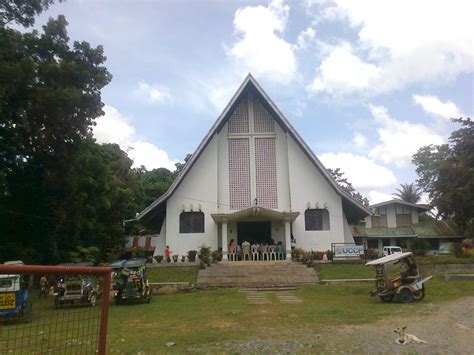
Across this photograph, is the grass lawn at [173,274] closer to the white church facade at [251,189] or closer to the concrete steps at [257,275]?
the concrete steps at [257,275]

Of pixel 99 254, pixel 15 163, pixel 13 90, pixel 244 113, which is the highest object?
pixel 244 113

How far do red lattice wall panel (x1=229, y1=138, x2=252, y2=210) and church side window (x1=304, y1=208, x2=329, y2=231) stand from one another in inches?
140

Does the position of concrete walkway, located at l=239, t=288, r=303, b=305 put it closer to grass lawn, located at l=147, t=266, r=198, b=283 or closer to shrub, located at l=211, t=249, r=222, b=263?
grass lawn, located at l=147, t=266, r=198, b=283

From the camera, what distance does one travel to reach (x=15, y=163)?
58.6 feet

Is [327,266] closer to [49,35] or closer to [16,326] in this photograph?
[49,35]

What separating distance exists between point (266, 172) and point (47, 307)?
21.6 meters

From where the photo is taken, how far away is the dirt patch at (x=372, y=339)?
20.7 ft

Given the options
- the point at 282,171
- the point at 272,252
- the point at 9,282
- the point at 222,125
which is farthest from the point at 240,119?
the point at 9,282

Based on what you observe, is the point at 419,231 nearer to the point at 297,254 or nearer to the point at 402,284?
the point at 297,254

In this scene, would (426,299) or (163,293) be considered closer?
(426,299)

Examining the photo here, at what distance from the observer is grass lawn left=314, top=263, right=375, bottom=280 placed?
18.1m

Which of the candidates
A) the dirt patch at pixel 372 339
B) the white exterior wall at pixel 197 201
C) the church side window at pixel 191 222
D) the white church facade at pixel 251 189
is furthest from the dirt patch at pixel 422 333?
the church side window at pixel 191 222

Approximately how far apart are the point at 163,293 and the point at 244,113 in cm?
1323

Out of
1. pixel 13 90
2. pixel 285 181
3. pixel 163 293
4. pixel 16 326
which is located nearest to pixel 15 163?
pixel 13 90
